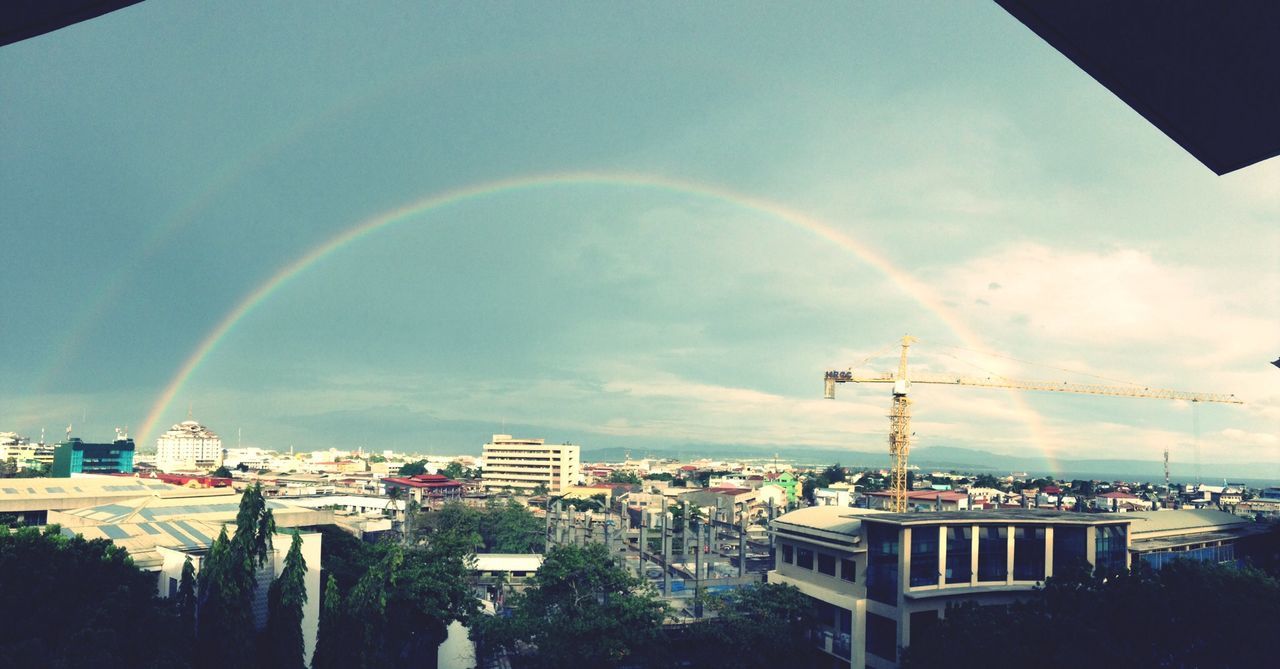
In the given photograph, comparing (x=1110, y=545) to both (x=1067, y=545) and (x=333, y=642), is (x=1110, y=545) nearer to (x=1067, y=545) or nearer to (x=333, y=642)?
(x=1067, y=545)

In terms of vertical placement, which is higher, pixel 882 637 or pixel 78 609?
pixel 78 609

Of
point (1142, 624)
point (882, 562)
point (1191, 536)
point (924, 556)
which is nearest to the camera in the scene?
point (1142, 624)

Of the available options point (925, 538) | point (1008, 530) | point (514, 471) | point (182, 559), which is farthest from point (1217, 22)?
point (514, 471)

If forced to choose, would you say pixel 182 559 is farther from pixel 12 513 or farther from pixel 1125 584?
pixel 1125 584

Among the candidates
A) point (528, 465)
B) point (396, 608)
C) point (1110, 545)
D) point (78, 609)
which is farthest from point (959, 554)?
point (528, 465)

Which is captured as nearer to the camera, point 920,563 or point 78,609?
point 78,609

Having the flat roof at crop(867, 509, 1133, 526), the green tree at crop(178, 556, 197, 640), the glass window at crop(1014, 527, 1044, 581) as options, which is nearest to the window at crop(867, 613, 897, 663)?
the flat roof at crop(867, 509, 1133, 526)

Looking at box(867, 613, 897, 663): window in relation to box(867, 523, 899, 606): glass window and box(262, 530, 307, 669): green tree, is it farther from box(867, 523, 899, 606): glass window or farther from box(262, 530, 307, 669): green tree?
box(262, 530, 307, 669): green tree
